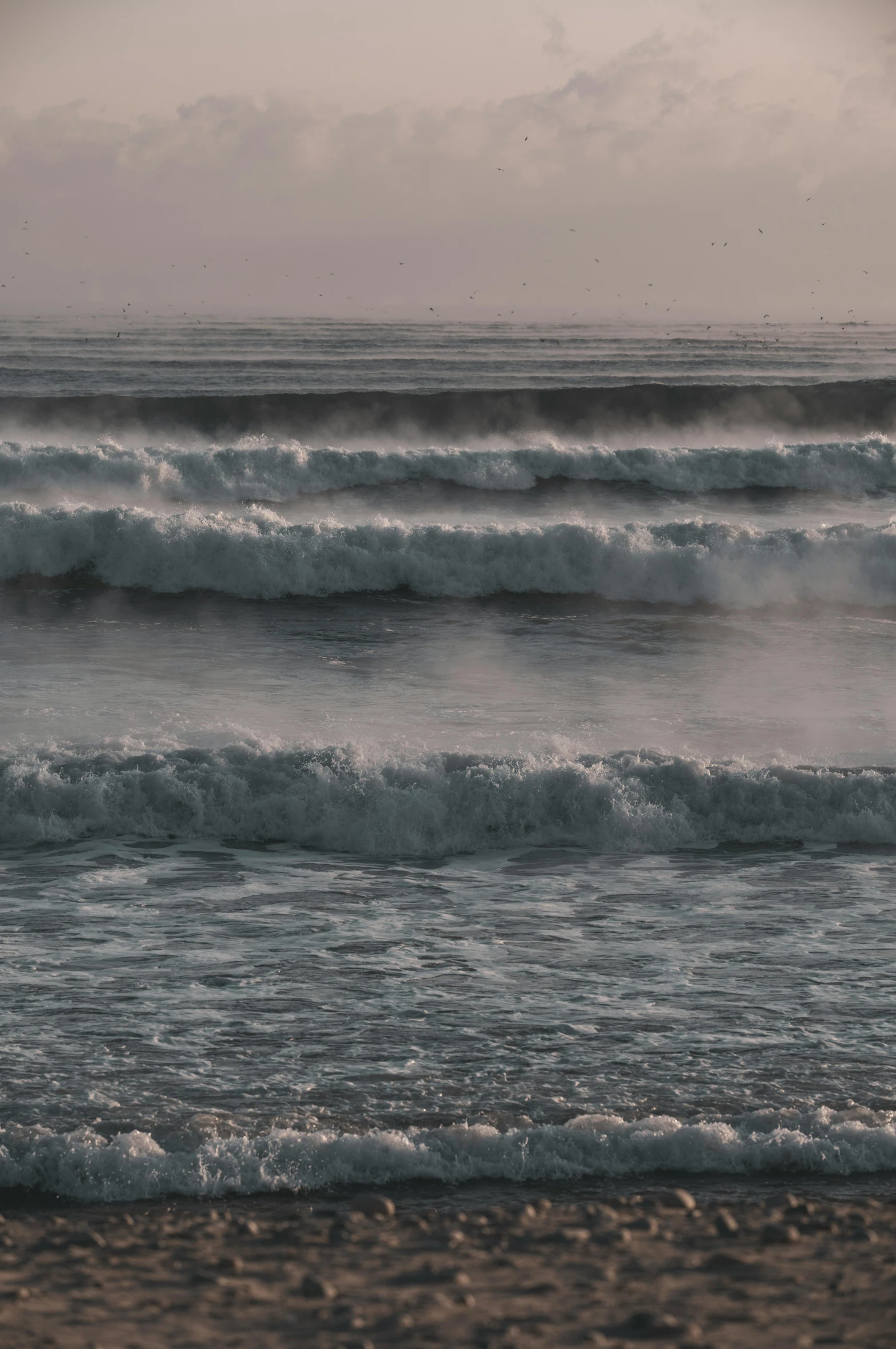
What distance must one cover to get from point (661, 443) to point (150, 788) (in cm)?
2622

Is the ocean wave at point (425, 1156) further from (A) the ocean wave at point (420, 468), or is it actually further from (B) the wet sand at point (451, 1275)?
(A) the ocean wave at point (420, 468)

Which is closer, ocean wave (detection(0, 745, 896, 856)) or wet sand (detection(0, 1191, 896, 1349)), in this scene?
wet sand (detection(0, 1191, 896, 1349))

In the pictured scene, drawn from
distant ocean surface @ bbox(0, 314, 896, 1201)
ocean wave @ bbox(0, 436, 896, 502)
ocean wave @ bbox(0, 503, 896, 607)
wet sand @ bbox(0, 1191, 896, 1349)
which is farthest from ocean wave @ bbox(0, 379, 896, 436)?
wet sand @ bbox(0, 1191, 896, 1349)

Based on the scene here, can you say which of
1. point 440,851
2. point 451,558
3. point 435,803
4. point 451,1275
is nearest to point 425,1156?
point 451,1275

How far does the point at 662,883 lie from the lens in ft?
24.9

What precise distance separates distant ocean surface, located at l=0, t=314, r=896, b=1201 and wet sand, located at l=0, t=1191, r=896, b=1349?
225 mm

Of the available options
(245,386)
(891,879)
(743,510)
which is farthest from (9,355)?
(891,879)

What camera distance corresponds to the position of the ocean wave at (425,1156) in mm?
4340

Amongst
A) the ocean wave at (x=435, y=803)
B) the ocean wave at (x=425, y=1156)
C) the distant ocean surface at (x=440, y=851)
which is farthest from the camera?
the ocean wave at (x=435, y=803)

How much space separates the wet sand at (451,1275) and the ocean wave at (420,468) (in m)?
20.2

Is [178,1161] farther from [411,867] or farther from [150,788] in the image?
[150,788]

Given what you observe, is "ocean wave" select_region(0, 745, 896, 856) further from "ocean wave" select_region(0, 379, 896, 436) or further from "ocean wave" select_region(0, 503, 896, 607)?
"ocean wave" select_region(0, 379, 896, 436)

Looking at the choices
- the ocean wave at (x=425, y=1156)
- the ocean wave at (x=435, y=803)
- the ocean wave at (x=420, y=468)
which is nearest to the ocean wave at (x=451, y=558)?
the ocean wave at (x=420, y=468)

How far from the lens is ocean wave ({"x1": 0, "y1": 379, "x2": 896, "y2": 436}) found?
32344 mm
